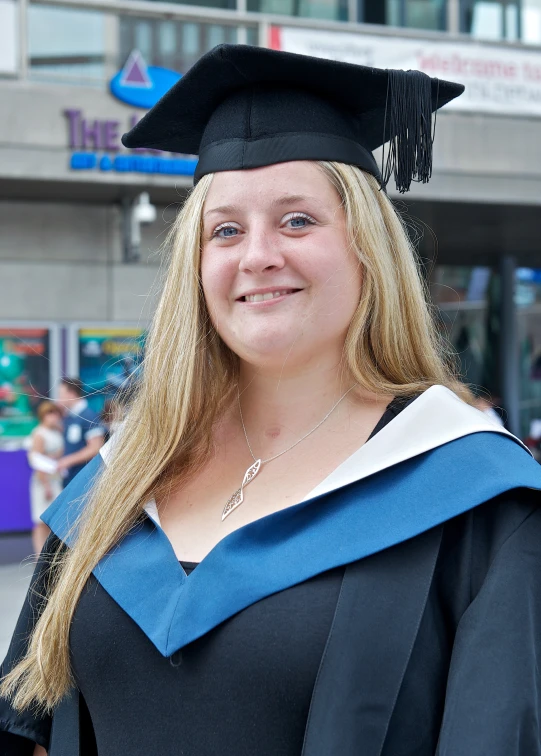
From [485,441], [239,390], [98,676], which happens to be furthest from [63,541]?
[485,441]

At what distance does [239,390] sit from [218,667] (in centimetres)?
66

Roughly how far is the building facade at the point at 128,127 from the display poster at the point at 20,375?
0.02 metres

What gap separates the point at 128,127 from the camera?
8.66 metres

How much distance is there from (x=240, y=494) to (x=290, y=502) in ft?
0.45

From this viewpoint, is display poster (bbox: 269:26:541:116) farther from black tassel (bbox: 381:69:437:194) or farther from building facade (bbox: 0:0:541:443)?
black tassel (bbox: 381:69:437:194)

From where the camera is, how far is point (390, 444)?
153 cm

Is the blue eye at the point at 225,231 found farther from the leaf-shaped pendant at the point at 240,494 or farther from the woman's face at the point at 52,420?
the woman's face at the point at 52,420

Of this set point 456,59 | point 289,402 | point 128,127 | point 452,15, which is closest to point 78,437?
point 128,127

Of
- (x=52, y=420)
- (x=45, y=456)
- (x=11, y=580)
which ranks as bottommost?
(x=11, y=580)

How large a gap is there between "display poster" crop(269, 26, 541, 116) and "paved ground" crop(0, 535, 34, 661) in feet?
18.2

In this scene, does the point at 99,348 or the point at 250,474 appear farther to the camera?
the point at 99,348

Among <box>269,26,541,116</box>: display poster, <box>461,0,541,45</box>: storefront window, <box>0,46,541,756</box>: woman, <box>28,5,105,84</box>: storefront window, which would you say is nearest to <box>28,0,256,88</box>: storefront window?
<box>28,5,105,84</box>: storefront window

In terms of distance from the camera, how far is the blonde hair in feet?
5.50

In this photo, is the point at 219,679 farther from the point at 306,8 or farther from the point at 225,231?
the point at 306,8
